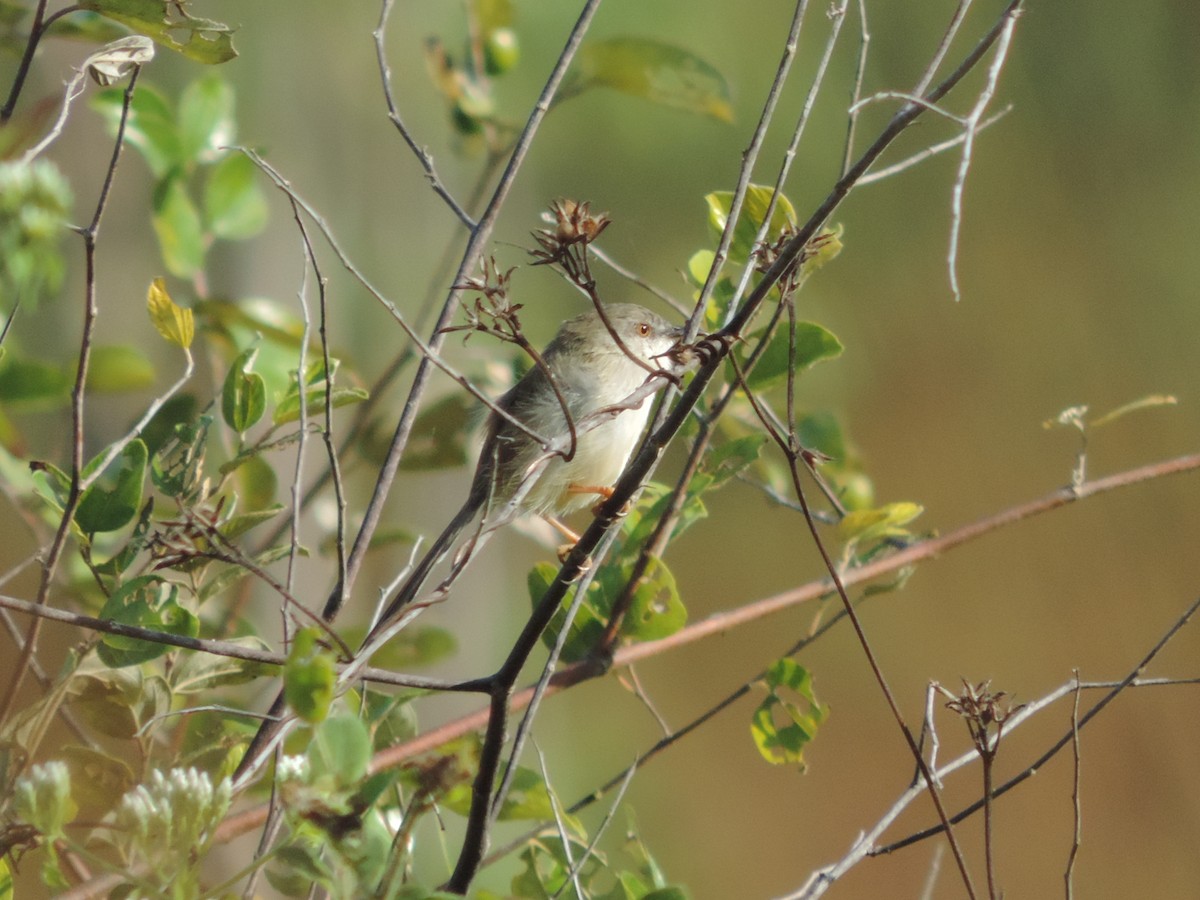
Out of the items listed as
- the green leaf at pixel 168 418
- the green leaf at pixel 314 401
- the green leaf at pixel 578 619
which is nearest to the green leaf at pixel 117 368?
the green leaf at pixel 168 418

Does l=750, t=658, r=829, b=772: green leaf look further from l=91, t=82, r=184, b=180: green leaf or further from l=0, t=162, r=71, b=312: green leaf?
l=91, t=82, r=184, b=180: green leaf

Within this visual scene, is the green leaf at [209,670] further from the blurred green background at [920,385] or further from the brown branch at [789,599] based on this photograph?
the blurred green background at [920,385]

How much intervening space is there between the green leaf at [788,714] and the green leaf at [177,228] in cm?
103

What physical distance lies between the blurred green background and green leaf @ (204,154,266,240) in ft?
2.79

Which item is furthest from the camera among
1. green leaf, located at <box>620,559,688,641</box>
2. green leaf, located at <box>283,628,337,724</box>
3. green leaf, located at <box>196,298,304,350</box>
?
green leaf, located at <box>196,298,304,350</box>

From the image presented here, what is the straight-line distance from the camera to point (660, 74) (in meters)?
1.70

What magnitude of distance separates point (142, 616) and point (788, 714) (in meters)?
0.75

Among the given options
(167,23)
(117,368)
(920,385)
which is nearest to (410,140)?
(167,23)

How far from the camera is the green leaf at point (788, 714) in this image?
1322 mm

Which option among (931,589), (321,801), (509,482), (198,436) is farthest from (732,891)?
(321,801)

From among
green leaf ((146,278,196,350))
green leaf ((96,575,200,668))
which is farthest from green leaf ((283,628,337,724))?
green leaf ((146,278,196,350))

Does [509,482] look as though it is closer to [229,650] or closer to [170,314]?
[170,314]

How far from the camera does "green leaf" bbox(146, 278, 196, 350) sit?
46.1 inches

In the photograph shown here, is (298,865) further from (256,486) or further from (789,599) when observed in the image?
(256,486)
